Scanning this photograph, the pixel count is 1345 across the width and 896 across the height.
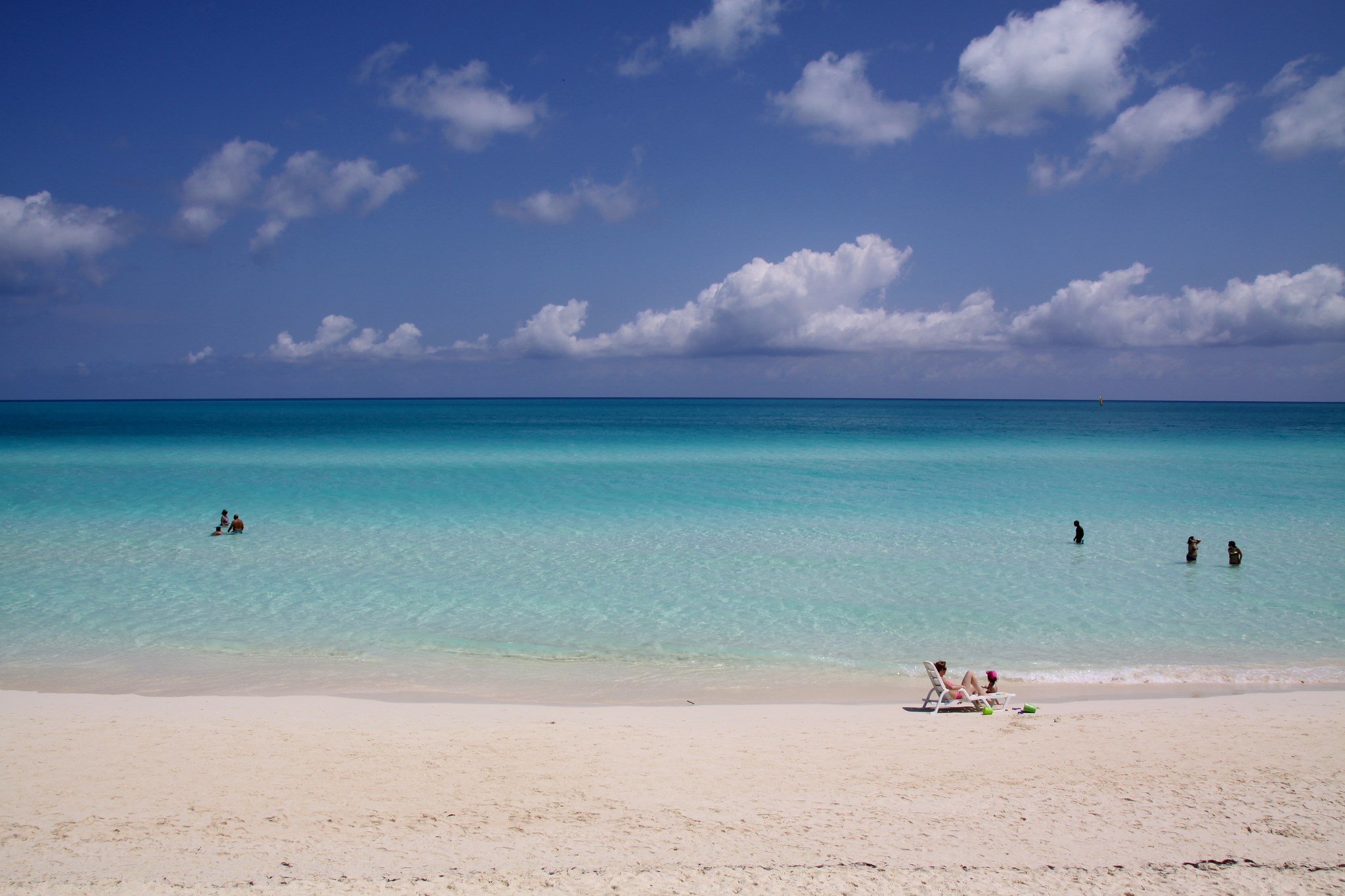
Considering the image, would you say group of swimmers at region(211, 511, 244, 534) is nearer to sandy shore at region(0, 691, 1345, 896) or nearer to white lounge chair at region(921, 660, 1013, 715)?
sandy shore at region(0, 691, 1345, 896)

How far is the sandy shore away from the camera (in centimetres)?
538

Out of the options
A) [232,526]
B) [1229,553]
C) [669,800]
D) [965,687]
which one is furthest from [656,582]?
[1229,553]

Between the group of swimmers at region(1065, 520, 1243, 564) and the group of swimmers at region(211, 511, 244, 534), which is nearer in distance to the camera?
the group of swimmers at region(1065, 520, 1243, 564)

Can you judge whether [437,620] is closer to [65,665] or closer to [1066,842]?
[65,665]

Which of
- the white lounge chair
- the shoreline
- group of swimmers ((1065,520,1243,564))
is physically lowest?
the shoreline

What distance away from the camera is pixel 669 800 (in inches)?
262

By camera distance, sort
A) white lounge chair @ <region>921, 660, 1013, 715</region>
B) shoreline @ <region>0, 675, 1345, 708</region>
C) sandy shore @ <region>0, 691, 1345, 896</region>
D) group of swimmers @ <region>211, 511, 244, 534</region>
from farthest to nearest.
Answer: group of swimmers @ <region>211, 511, 244, 534</region>
shoreline @ <region>0, 675, 1345, 708</region>
white lounge chair @ <region>921, 660, 1013, 715</region>
sandy shore @ <region>0, 691, 1345, 896</region>

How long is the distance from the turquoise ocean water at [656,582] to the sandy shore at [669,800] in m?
1.80

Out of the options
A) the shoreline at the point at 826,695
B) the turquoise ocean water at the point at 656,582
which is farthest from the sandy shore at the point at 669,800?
the turquoise ocean water at the point at 656,582

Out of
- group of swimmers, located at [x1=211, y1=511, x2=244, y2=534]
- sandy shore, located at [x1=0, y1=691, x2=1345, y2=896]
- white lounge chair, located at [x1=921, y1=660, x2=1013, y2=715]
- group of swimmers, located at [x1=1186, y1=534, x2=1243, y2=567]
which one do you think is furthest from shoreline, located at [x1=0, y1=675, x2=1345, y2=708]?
group of swimmers, located at [x1=211, y1=511, x2=244, y2=534]

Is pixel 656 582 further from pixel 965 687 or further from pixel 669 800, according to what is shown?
pixel 669 800

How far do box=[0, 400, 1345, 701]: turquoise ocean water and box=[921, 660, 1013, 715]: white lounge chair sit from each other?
0.90 meters

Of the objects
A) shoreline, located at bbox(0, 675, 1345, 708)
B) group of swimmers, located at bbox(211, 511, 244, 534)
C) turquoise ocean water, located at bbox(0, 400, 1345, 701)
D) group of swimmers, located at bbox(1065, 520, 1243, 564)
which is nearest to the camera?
shoreline, located at bbox(0, 675, 1345, 708)

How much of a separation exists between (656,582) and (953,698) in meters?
7.50
